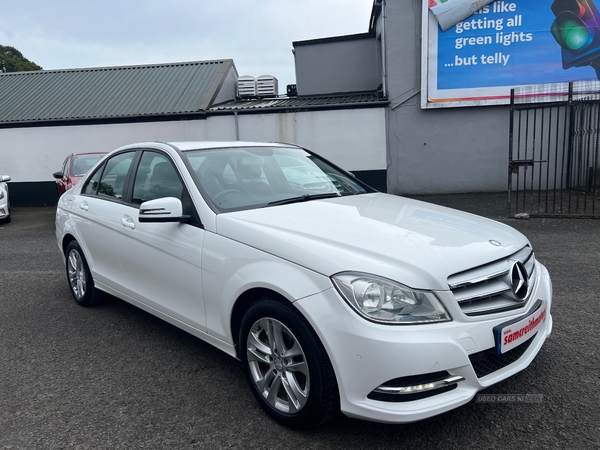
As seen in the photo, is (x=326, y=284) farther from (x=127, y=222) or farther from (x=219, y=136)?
(x=219, y=136)

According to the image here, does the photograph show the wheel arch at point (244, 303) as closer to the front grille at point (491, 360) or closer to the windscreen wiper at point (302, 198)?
the windscreen wiper at point (302, 198)

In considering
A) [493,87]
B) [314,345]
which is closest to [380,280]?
[314,345]

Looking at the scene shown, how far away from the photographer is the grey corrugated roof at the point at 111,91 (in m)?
14.7

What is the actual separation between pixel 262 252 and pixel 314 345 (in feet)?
1.97

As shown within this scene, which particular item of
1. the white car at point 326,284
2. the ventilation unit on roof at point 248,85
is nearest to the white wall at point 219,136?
the ventilation unit on roof at point 248,85

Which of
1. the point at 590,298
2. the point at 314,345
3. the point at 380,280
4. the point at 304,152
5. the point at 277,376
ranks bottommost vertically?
the point at 590,298

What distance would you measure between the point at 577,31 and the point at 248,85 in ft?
34.5

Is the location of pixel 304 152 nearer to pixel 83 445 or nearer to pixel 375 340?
pixel 375 340

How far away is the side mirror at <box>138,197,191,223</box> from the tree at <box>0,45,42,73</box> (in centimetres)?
4524

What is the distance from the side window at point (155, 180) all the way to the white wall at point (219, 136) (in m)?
9.05

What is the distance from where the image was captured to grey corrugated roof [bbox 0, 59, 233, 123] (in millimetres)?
14734

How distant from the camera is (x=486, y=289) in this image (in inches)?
97.8

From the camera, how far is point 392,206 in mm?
3477

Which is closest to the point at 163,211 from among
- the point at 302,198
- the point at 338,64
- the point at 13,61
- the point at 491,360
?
the point at 302,198
